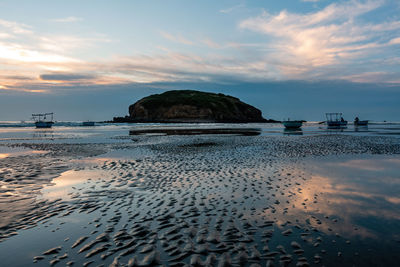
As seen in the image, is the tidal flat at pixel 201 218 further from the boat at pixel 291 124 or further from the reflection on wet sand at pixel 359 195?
the boat at pixel 291 124

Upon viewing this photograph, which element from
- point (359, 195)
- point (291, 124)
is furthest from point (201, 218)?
point (291, 124)

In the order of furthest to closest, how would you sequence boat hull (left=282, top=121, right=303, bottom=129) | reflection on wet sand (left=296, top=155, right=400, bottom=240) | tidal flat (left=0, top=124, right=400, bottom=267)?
1. boat hull (left=282, top=121, right=303, bottom=129)
2. reflection on wet sand (left=296, top=155, right=400, bottom=240)
3. tidal flat (left=0, top=124, right=400, bottom=267)

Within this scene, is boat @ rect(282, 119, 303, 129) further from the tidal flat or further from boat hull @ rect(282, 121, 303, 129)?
the tidal flat

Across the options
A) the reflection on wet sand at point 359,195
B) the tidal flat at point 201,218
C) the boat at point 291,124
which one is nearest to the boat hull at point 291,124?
the boat at point 291,124

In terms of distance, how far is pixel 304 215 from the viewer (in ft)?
29.5

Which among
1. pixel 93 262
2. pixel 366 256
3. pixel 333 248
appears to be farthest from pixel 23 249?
pixel 366 256

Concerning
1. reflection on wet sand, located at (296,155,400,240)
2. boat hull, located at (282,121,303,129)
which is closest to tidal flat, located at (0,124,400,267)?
reflection on wet sand, located at (296,155,400,240)

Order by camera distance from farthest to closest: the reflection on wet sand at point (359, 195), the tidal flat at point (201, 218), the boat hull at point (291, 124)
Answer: the boat hull at point (291, 124) < the reflection on wet sand at point (359, 195) < the tidal flat at point (201, 218)

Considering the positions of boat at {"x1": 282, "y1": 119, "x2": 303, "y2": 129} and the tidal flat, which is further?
boat at {"x1": 282, "y1": 119, "x2": 303, "y2": 129}

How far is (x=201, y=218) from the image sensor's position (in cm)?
882

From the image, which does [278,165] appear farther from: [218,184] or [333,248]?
[333,248]

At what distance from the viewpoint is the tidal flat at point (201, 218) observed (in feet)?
20.4

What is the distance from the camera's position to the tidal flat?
622 cm

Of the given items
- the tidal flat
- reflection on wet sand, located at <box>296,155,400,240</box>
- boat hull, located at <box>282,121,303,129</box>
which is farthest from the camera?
boat hull, located at <box>282,121,303,129</box>
